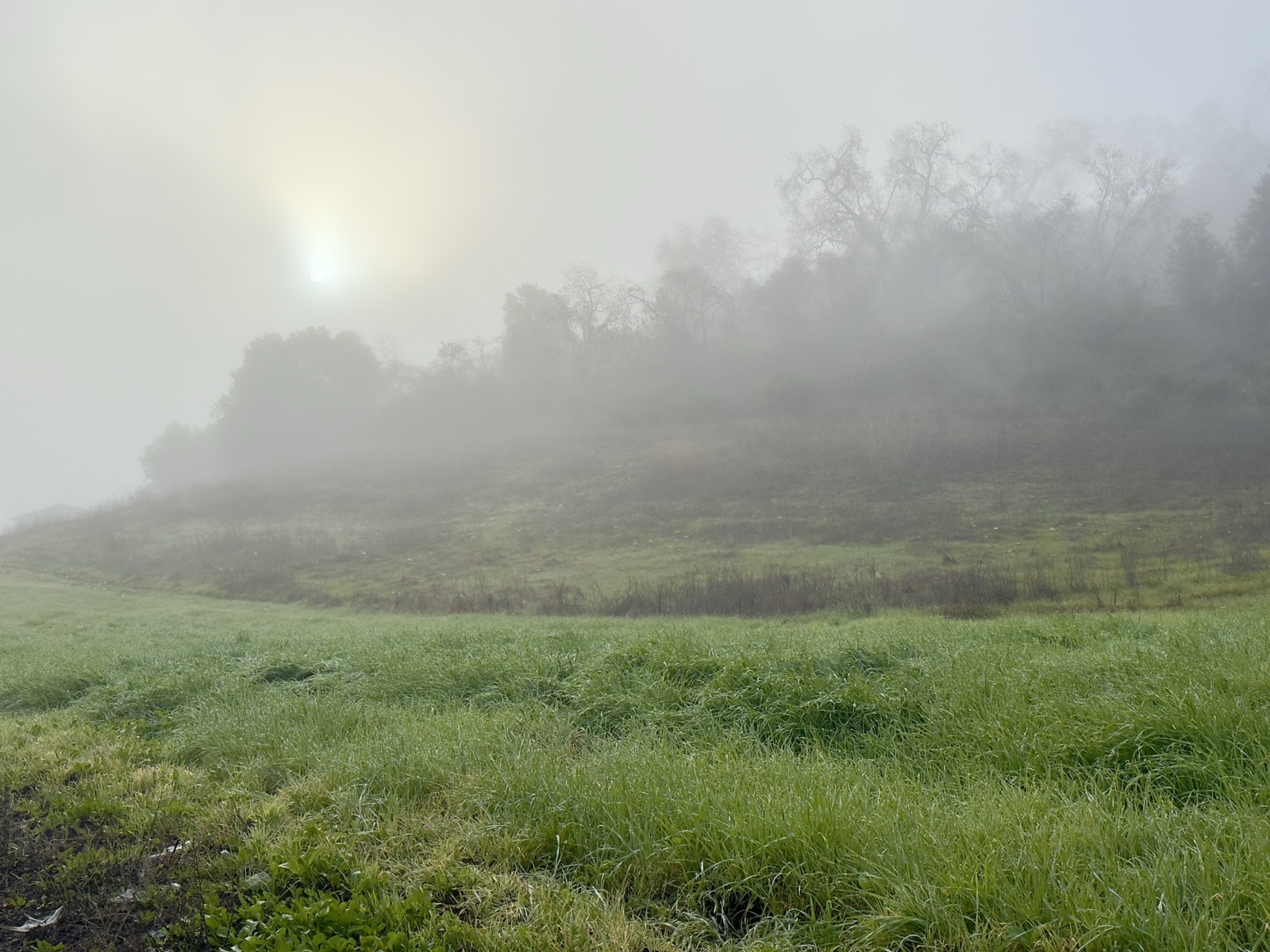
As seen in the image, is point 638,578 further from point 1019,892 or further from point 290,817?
point 1019,892

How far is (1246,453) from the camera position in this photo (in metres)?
34.0

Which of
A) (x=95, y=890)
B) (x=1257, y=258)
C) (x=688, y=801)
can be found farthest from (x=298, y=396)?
(x=1257, y=258)

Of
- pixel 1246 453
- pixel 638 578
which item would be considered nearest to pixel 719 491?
pixel 638 578

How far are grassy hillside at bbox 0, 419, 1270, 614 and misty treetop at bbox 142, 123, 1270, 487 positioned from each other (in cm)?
639

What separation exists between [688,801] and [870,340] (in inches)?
2577

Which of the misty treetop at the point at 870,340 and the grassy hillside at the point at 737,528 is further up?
the misty treetop at the point at 870,340

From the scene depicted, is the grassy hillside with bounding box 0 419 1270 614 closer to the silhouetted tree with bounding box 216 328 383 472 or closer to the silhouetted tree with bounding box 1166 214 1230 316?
the silhouetted tree with bounding box 1166 214 1230 316

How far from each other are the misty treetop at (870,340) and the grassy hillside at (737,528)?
6.39m

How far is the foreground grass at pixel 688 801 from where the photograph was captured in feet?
10.1

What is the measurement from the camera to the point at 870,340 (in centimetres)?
6362

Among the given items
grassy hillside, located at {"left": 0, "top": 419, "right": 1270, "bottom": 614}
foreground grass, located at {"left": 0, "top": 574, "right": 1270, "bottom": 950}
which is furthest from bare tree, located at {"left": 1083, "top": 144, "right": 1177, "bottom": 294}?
foreground grass, located at {"left": 0, "top": 574, "right": 1270, "bottom": 950}

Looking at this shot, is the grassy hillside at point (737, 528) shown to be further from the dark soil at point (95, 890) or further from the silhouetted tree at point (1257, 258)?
the silhouetted tree at point (1257, 258)

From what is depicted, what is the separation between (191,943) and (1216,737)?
623 centimetres

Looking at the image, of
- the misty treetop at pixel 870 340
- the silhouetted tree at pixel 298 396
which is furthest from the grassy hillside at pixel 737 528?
the silhouetted tree at pixel 298 396
